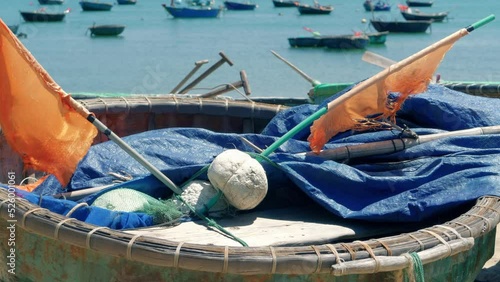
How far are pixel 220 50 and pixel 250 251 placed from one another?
107 feet

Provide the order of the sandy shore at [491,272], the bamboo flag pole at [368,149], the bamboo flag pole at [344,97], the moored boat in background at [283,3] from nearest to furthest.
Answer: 1. the bamboo flag pole at [344,97]
2. the bamboo flag pole at [368,149]
3. the sandy shore at [491,272]
4. the moored boat in background at [283,3]

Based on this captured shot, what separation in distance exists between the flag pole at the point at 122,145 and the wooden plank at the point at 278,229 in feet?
0.90

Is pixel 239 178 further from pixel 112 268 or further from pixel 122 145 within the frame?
pixel 112 268

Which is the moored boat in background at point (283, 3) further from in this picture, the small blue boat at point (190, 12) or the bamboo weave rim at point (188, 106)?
the bamboo weave rim at point (188, 106)

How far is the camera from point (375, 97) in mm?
4883

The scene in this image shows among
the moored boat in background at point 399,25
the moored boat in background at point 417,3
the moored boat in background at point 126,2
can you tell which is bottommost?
the moored boat in background at point 126,2

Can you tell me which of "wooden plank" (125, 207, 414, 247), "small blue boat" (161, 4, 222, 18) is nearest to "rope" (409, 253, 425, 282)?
"wooden plank" (125, 207, 414, 247)

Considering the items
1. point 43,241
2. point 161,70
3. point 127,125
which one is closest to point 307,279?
point 43,241

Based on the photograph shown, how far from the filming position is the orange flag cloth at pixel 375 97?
4855mm

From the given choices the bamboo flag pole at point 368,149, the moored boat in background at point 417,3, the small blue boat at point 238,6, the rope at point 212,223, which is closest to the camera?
the rope at point 212,223

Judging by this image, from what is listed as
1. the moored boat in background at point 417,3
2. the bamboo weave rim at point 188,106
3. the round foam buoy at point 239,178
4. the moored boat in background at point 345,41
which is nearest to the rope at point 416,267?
the round foam buoy at point 239,178

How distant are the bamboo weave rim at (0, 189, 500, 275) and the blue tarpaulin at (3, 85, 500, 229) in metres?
0.46

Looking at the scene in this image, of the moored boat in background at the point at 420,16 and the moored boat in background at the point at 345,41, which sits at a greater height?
the moored boat in background at the point at 345,41

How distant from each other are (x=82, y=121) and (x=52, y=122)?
0.55 ft
